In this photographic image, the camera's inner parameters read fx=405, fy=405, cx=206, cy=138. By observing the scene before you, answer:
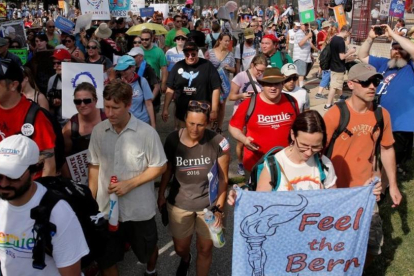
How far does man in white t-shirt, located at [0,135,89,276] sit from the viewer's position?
6.82 ft

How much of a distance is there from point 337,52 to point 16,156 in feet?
27.6

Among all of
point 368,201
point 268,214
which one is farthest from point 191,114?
point 368,201

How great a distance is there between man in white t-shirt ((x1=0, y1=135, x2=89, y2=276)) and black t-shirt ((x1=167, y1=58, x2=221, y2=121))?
349cm

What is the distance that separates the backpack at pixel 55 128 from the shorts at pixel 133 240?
77cm

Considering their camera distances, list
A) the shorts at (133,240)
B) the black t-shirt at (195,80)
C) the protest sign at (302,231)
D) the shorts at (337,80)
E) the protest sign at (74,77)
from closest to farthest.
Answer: the protest sign at (302,231) → the shorts at (133,240) → the protest sign at (74,77) → the black t-shirt at (195,80) → the shorts at (337,80)

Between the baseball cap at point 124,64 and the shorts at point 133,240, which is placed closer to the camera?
the shorts at point 133,240

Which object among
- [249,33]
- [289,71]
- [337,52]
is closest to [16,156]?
[289,71]

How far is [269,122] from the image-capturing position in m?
3.93

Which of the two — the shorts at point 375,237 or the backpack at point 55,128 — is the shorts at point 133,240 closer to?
the backpack at point 55,128

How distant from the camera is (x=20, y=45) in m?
7.92

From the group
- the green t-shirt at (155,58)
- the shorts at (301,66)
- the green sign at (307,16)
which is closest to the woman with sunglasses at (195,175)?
the green t-shirt at (155,58)

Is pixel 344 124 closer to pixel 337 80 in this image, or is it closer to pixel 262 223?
pixel 262 223

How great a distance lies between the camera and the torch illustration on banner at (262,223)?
111 inches

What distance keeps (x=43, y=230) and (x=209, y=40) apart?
9056mm
